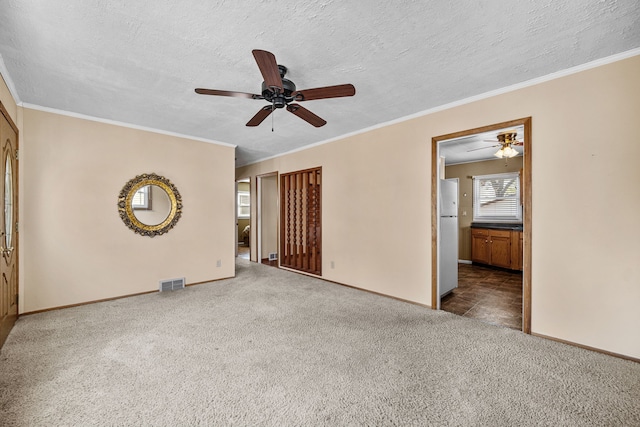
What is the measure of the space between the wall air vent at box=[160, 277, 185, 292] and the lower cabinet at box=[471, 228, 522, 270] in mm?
5870

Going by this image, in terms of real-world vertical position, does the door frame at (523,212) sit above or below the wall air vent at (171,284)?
above

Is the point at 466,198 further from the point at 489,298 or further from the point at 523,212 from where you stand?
the point at 523,212

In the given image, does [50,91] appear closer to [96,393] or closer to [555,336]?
[96,393]

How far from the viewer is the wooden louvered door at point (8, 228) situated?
8.25 feet

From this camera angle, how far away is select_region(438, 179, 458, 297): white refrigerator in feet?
12.2

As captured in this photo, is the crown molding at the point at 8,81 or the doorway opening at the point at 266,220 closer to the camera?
the crown molding at the point at 8,81

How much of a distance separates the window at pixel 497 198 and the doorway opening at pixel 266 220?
4718 mm

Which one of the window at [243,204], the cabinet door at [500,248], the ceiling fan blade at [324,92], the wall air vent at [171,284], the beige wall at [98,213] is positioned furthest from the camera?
the window at [243,204]

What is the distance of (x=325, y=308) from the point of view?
11.2ft

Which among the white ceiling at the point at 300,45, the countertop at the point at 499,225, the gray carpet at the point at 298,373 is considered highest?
the white ceiling at the point at 300,45

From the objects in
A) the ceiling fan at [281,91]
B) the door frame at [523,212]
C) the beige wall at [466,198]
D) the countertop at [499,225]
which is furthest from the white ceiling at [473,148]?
the ceiling fan at [281,91]

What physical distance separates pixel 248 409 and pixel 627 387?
252 centimetres

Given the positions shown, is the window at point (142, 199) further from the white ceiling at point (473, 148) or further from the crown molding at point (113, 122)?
the white ceiling at point (473, 148)

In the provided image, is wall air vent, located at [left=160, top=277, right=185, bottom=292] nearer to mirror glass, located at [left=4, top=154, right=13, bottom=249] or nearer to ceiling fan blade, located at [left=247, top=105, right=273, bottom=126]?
mirror glass, located at [left=4, top=154, right=13, bottom=249]
